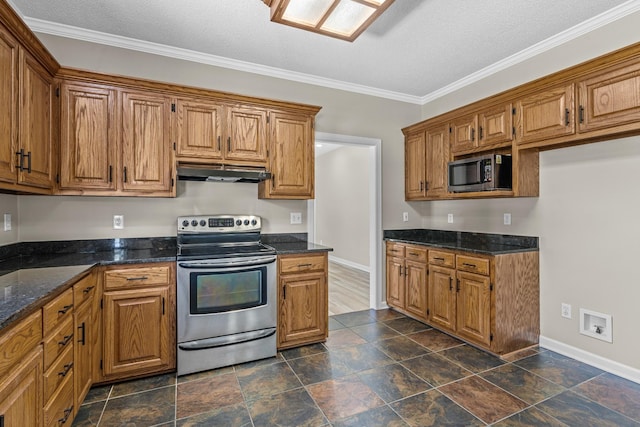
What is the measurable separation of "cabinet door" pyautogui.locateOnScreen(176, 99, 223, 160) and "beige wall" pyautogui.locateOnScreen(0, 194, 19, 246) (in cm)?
126

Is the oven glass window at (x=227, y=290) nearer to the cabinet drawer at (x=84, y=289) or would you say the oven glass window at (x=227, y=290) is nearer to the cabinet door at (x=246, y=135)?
the cabinet drawer at (x=84, y=289)

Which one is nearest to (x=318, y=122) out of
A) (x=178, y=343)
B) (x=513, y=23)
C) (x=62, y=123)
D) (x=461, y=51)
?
(x=461, y=51)

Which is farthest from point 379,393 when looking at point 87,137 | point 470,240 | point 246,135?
point 87,137

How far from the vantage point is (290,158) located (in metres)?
3.25

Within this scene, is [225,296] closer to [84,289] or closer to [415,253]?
[84,289]

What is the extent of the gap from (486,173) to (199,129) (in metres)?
2.64

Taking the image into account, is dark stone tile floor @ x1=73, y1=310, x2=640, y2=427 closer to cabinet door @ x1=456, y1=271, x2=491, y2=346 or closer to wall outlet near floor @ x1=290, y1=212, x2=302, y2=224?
cabinet door @ x1=456, y1=271, x2=491, y2=346

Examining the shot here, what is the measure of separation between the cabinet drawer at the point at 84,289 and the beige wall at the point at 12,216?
0.83 meters

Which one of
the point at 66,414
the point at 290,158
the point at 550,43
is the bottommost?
the point at 66,414

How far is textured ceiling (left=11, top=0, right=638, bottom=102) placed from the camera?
8.15ft

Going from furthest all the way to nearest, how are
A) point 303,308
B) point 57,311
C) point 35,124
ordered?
point 303,308
point 35,124
point 57,311

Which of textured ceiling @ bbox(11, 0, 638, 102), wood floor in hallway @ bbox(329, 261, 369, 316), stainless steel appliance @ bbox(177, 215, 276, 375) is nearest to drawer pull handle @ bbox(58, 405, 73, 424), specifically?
stainless steel appliance @ bbox(177, 215, 276, 375)

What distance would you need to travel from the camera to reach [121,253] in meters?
2.73

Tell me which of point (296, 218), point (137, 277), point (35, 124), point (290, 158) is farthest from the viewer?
point (296, 218)
